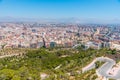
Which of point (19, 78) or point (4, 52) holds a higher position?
point (19, 78)

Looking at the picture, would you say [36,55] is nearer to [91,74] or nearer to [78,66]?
[78,66]

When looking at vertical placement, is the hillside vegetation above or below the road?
above

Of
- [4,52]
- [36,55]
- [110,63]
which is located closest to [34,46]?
[4,52]

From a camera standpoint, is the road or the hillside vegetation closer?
the hillside vegetation

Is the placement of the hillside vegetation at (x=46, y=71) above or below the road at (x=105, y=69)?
above

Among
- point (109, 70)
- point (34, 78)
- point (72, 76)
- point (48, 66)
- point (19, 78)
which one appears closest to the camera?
point (19, 78)

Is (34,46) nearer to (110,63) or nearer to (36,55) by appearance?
(36,55)

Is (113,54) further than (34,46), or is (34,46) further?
(34,46)

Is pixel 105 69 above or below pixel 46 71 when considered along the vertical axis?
below

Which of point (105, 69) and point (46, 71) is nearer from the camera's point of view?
point (46, 71)

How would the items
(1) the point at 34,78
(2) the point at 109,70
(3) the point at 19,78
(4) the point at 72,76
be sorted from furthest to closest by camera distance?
(2) the point at 109,70 → (4) the point at 72,76 → (1) the point at 34,78 → (3) the point at 19,78

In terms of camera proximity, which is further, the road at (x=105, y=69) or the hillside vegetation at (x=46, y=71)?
the road at (x=105, y=69)
